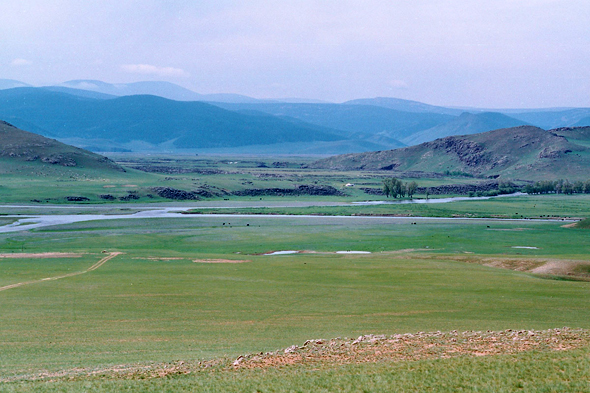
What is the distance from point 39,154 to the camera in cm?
17600

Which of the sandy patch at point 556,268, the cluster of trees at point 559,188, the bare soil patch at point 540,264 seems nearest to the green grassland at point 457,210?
the cluster of trees at point 559,188

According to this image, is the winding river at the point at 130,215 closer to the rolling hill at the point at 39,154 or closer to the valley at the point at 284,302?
the valley at the point at 284,302

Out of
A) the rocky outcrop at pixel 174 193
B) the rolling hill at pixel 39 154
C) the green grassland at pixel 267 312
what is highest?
the rolling hill at pixel 39 154

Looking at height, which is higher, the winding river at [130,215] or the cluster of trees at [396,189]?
the cluster of trees at [396,189]

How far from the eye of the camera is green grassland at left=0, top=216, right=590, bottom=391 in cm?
1933

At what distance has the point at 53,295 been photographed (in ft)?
122

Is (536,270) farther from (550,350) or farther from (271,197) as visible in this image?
(271,197)

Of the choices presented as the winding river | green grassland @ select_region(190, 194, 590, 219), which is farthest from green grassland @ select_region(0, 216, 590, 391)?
green grassland @ select_region(190, 194, 590, 219)

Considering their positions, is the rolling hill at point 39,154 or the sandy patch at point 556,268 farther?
the rolling hill at point 39,154

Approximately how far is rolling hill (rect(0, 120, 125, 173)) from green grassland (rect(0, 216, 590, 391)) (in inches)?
4402

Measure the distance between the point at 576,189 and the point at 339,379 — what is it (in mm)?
161999

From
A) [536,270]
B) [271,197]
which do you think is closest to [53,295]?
[536,270]

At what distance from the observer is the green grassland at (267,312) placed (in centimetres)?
1933

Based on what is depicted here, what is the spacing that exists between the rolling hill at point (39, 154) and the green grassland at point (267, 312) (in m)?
112
